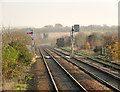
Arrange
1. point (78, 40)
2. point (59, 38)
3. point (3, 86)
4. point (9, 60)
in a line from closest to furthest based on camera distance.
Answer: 1. point (3, 86)
2. point (9, 60)
3. point (78, 40)
4. point (59, 38)

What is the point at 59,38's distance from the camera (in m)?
57.8

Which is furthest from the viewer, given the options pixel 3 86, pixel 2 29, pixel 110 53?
pixel 110 53

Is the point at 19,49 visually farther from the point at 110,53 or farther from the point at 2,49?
the point at 110,53

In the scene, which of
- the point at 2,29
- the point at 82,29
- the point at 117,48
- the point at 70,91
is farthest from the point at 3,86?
the point at 82,29

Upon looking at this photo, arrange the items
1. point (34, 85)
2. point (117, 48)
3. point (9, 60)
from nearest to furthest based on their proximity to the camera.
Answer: point (34, 85), point (9, 60), point (117, 48)

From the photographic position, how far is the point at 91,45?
123ft

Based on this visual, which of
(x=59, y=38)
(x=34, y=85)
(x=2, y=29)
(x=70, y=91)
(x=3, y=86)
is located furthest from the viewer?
(x=59, y=38)

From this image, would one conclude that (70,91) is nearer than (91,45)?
Yes

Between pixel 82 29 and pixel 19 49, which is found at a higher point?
pixel 82 29

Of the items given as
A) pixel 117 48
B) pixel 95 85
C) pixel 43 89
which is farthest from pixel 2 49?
pixel 117 48

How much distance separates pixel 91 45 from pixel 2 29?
1140 inches

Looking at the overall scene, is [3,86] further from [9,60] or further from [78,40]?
[78,40]

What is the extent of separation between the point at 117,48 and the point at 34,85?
48.4 feet

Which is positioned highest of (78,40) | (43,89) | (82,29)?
(82,29)
